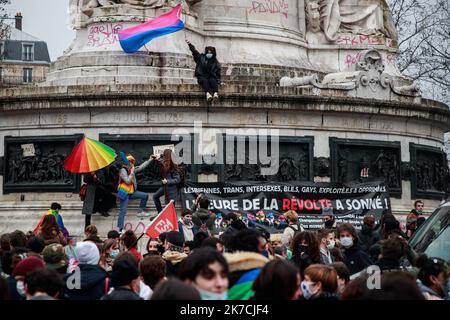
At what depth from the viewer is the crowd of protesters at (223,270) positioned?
739 centimetres

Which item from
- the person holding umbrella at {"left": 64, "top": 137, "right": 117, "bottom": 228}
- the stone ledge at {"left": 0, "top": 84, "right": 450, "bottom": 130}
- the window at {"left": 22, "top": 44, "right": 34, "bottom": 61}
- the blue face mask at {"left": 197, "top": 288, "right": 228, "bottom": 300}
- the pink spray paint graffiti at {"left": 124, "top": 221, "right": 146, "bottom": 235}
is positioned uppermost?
the window at {"left": 22, "top": 44, "right": 34, "bottom": 61}

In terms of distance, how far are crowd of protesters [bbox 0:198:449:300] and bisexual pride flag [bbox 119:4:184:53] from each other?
10886mm

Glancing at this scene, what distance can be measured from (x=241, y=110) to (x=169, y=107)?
1.69 m

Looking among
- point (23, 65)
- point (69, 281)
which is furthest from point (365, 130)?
point (23, 65)

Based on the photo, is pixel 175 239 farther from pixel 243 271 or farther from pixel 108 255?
pixel 243 271

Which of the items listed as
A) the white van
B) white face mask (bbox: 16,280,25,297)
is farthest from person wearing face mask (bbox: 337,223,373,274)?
white face mask (bbox: 16,280,25,297)

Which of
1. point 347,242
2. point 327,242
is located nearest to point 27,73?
point 327,242

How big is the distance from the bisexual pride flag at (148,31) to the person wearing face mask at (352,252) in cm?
1351

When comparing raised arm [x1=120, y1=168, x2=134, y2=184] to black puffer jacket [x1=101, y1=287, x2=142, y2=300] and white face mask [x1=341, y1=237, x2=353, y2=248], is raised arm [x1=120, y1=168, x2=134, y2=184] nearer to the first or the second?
white face mask [x1=341, y1=237, x2=353, y2=248]

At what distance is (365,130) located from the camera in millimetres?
27188

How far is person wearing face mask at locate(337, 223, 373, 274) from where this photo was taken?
13.1 m

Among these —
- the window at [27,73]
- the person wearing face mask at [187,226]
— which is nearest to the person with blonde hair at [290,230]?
the person wearing face mask at [187,226]

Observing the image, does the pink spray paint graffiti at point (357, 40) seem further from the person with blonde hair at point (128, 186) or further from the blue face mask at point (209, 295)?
the blue face mask at point (209, 295)
